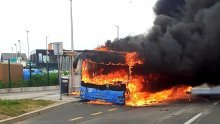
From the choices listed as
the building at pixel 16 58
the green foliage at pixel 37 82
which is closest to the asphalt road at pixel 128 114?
the green foliage at pixel 37 82

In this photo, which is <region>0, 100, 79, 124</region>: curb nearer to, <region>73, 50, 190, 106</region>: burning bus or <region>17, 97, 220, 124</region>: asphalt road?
<region>17, 97, 220, 124</region>: asphalt road

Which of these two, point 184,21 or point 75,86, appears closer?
point 184,21

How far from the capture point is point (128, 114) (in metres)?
17.2

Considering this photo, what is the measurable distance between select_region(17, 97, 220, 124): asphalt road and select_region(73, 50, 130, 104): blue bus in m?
0.62

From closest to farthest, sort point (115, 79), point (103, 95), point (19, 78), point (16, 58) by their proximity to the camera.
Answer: point (115, 79)
point (103, 95)
point (19, 78)
point (16, 58)

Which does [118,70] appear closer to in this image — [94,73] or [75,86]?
[94,73]

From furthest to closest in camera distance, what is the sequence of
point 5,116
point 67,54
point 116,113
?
1. point 67,54
2. point 116,113
3. point 5,116

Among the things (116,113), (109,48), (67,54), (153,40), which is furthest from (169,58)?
(67,54)

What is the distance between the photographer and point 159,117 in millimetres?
15953

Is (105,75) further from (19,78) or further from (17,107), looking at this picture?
(19,78)

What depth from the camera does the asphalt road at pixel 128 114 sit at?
15.0m

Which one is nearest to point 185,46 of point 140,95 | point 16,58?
point 140,95

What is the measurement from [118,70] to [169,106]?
8.91 feet

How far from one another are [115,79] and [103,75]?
0.74 meters
